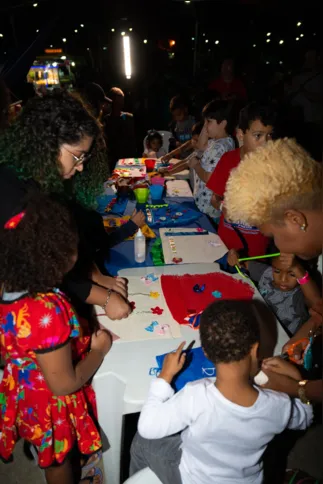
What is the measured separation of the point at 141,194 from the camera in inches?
126

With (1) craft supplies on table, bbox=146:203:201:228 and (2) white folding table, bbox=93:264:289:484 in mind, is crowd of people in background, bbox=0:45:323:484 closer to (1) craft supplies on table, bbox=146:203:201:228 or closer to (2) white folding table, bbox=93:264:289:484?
(2) white folding table, bbox=93:264:289:484

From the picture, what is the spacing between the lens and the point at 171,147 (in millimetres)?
5832

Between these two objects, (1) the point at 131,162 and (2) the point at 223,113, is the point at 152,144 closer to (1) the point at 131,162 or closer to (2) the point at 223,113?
(1) the point at 131,162

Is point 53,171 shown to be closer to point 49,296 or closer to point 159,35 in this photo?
point 49,296

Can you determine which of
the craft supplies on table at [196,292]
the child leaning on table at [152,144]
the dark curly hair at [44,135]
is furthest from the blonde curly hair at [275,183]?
the child leaning on table at [152,144]

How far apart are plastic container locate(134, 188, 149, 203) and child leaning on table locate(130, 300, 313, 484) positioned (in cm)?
206

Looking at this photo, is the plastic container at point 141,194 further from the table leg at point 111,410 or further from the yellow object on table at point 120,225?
the table leg at point 111,410

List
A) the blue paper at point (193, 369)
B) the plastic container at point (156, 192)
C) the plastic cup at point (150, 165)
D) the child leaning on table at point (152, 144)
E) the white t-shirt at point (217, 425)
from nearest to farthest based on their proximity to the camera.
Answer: the white t-shirt at point (217, 425) < the blue paper at point (193, 369) < the plastic container at point (156, 192) < the plastic cup at point (150, 165) < the child leaning on table at point (152, 144)

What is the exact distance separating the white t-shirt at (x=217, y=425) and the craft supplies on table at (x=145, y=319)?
14.0 inches

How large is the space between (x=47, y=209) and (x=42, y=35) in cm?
721

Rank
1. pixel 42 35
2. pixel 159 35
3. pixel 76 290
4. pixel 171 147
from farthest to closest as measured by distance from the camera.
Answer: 1. pixel 159 35
2. pixel 42 35
3. pixel 171 147
4. pixel 76 290

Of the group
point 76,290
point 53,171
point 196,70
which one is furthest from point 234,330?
point 196,70

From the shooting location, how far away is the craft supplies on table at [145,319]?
161 centimetres

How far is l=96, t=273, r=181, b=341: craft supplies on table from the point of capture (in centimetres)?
161
